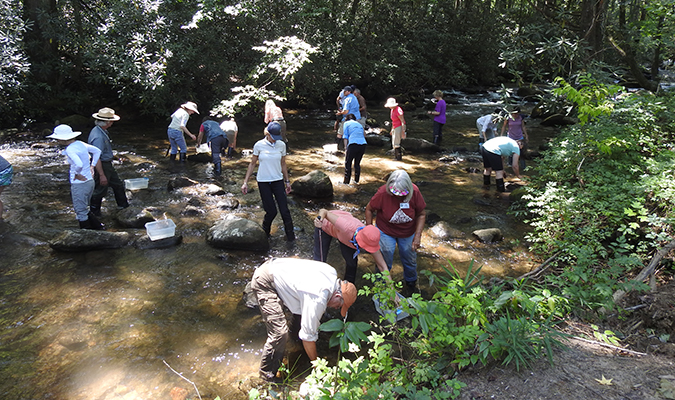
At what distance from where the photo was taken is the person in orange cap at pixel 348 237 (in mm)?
4047

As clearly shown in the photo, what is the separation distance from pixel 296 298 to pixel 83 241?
393cm

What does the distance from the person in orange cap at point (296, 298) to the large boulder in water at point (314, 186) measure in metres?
4.73

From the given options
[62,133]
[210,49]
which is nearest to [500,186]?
[62,133]

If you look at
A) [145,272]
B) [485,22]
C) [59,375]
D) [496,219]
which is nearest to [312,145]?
[496,219]

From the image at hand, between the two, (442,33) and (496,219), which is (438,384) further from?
(442,33)

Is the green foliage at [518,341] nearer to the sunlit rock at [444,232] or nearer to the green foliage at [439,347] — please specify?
the green foliage at [439,347]

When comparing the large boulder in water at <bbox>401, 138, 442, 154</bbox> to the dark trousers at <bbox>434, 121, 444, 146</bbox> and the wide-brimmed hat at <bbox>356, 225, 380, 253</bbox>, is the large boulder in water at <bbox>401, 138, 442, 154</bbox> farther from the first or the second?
the wide-brimmed hat at <bbox>356, 225, 380, 253</bbox>

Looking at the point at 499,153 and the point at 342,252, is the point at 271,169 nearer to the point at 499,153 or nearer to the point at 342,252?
the point at 342,252

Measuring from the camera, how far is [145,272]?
18.0ft

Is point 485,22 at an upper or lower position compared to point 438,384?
upper

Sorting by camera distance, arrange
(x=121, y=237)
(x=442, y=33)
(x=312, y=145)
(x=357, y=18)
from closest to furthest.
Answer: (x=121, y=237)
(x=312, y=145)
(x=357, y=18)
(x=442, y=33)

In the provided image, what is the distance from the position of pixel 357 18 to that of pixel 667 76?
794 inches

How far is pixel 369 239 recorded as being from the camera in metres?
4.01

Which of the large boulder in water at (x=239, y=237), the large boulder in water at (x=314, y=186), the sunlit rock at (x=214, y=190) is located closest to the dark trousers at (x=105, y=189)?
the sunlit rock at (x=214, y=190)
